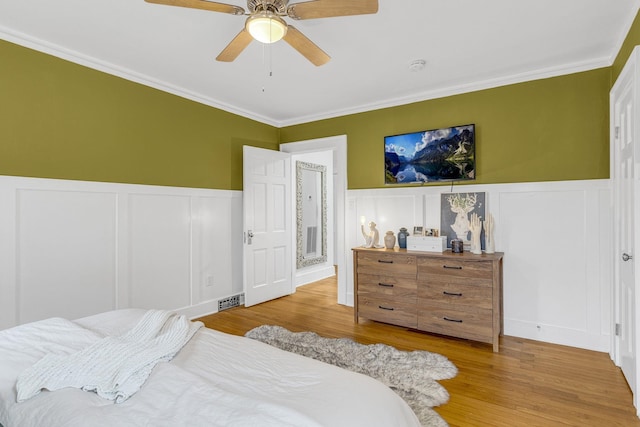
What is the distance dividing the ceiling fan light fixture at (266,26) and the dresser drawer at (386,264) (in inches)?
91.5

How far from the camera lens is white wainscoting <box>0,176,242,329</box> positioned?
2.54 metres

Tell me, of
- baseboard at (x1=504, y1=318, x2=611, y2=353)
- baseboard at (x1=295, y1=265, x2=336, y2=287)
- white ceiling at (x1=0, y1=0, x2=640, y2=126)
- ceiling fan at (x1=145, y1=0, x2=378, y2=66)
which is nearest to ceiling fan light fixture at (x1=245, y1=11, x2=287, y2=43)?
ceiling fan at (x1=145, y1=0, x2=378, y2=66)

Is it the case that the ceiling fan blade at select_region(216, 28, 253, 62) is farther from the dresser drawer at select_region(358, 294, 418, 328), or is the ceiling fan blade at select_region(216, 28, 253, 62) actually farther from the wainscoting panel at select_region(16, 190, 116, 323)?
the dresser drawer at select_region(358, 294, 418, 328)

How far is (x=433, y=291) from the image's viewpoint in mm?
3189

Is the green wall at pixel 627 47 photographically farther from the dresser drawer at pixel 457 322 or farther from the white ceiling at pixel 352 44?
the dresser drawer at pixel 457 322

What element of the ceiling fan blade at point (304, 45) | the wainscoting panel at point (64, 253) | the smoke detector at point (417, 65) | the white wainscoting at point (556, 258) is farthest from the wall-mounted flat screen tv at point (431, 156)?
the wainscoting panel at point (64, 253)

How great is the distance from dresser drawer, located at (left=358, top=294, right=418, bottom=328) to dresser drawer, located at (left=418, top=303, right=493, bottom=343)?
0.28 feet

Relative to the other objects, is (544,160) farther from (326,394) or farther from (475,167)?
(326,394)

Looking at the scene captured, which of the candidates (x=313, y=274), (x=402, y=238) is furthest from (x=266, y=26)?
(x=313, y=274)

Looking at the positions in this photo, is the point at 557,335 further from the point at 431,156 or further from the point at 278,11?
the point at 278,11

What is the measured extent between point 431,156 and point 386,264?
4.27 feet

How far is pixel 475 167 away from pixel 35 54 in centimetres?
403

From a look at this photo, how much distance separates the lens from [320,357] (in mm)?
A: 2734

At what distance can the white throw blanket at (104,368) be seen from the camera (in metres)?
1.15
